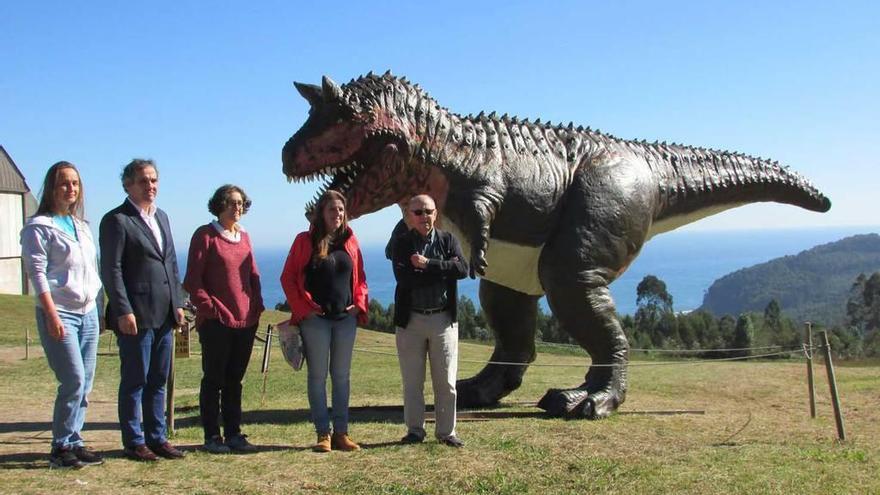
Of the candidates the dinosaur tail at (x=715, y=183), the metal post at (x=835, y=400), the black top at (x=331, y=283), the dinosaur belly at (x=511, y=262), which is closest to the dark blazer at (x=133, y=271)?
the black top at (x=331, y=283)

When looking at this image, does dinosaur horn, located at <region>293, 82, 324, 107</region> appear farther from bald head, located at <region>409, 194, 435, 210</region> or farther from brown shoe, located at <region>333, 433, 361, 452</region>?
brown shoe, located at <region>333, 433, 361, 452</region>

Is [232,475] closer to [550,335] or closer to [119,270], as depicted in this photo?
[119,270]

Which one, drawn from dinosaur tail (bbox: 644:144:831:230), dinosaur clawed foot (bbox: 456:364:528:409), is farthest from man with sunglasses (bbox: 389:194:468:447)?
dinosaur tail (bbox: 644:144:831:230)

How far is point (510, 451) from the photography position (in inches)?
200

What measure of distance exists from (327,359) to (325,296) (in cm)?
39

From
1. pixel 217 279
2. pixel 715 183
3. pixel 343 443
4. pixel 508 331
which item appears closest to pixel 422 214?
pixel 217 279

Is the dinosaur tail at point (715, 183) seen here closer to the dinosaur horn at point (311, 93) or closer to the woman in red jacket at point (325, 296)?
the dinosaur horn at point (311, 93)

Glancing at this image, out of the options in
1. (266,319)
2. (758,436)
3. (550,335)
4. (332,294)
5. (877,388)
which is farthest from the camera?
(550,335)

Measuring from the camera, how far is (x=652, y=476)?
15.1ft

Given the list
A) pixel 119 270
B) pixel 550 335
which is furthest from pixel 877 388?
pixel 550 335

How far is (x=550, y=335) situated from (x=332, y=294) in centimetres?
1699

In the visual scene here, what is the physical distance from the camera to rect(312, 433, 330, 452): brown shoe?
16.4ft

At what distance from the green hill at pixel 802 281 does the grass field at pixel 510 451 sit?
7355cm

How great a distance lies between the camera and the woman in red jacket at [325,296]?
15.8ft
